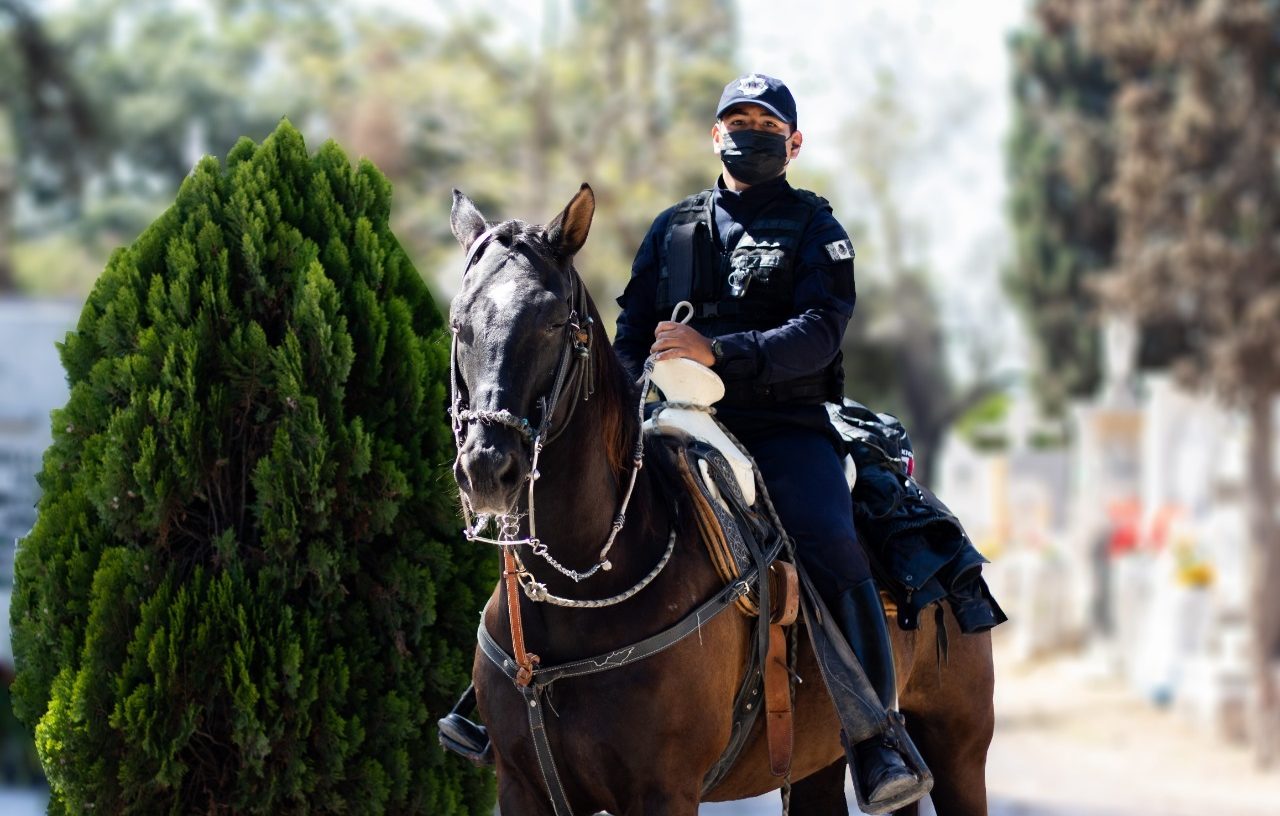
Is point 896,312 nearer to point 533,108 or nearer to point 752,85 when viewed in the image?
point 533,108

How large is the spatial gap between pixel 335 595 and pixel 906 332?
144ft

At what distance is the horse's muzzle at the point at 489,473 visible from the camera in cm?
391

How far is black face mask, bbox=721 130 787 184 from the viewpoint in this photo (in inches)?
207

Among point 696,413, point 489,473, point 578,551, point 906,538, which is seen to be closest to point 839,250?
point 696,413

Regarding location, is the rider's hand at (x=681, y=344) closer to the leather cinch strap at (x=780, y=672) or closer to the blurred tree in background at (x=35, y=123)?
the leather cinch strap at (x=780, y=672)

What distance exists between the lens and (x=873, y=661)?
5113 mm

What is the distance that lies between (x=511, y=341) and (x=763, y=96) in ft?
→ 5.09

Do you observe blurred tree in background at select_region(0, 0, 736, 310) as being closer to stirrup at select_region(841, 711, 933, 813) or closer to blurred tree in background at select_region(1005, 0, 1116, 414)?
blurred tree in background at select_region(1005, 0, 1116, 414)

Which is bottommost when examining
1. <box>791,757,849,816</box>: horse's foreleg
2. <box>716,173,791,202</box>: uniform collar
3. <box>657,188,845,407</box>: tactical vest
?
<box>791,757,849,816</box>: horse's foreleg

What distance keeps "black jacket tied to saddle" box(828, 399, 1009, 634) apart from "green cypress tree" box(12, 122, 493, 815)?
1.41m

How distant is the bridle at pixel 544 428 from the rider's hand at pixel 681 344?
0.28 m

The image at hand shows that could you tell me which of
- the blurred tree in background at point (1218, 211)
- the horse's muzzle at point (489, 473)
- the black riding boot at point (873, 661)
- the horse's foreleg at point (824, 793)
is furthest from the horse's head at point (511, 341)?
the blurred tree in background at point (1218, 211)

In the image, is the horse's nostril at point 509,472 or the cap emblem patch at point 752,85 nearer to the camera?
the horse's nostril at point 509,472

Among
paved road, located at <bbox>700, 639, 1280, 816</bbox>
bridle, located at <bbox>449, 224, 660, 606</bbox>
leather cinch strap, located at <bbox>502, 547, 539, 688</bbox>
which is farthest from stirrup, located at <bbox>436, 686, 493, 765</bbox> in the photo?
paved road, located at <bbox>700, 639, 1280, 816</bbox>
